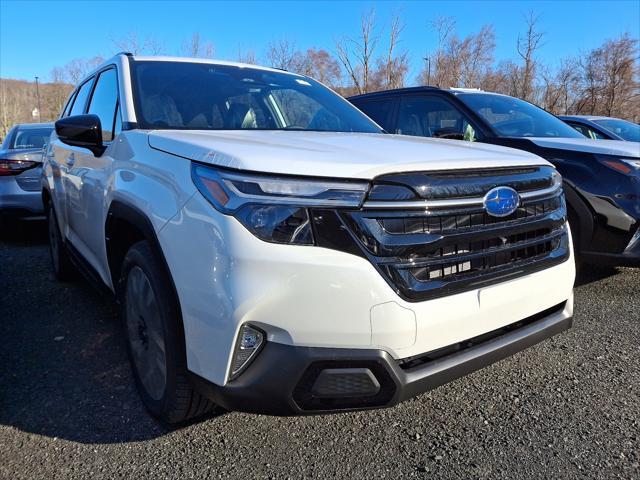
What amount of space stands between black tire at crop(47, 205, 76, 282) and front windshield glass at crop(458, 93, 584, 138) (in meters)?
3.93

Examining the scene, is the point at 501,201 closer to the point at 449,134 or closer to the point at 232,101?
the point at 232,101

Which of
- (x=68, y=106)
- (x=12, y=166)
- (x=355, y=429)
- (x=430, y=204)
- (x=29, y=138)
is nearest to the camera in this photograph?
(x=430, y=204)

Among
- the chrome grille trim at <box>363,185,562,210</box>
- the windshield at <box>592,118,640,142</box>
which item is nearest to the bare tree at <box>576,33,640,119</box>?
the windshield at <box>592,118,640,142</box>

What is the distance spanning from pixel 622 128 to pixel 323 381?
923cm

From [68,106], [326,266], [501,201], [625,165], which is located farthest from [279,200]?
[68,106]

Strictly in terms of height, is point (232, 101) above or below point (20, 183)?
above

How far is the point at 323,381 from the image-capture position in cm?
166

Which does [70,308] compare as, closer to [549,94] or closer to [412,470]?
[412,470]

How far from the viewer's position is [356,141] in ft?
7.63

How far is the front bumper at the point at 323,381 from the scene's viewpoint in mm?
1624

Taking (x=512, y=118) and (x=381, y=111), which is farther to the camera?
(x=381, y=111)

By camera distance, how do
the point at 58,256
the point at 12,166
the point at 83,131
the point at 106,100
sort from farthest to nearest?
the point at 12,166 < the point at 58,256 < the point at 106,100 < the point at 83,131

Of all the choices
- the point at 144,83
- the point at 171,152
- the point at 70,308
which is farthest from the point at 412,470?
the point at 70,308

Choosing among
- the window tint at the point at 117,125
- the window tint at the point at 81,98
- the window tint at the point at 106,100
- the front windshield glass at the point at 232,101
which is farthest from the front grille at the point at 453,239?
the window tint at the point at 81,98
